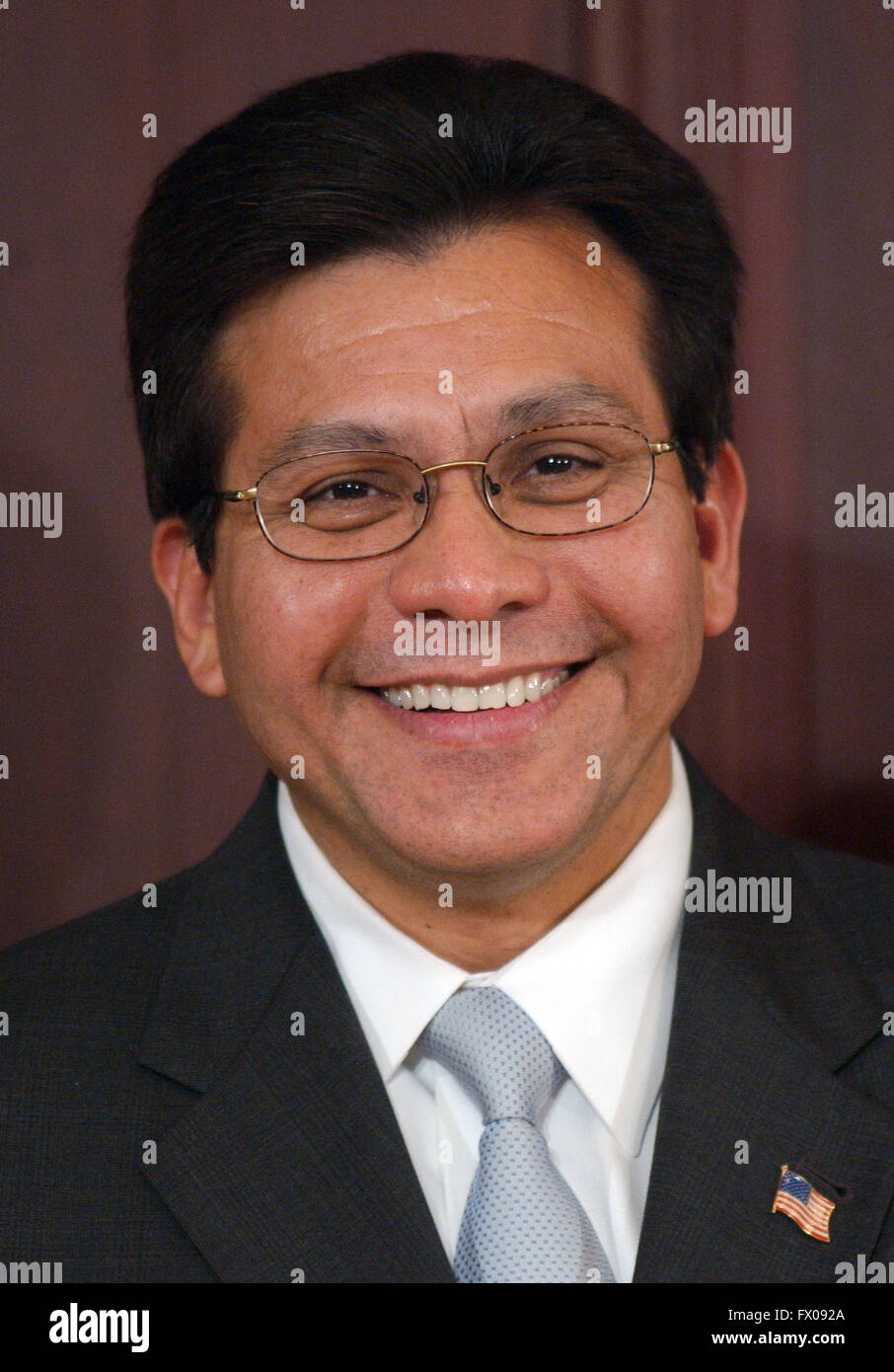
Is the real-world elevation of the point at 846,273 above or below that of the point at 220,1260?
above

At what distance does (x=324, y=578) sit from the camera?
1.57m

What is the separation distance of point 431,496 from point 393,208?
29 centimetres

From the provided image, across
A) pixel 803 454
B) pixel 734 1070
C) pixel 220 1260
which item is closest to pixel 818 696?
pixel 803 454

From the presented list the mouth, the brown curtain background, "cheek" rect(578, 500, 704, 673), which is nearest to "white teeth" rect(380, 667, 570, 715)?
the mouth

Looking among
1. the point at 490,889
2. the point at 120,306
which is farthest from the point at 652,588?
the point at 120,306

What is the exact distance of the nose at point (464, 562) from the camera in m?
1.49

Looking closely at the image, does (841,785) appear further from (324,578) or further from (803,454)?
(324,578)

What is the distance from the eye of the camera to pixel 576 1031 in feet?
5.25

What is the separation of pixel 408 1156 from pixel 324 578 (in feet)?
1.86

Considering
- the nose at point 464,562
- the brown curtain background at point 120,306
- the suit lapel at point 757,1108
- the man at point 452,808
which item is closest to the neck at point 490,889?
the man at point 452,808

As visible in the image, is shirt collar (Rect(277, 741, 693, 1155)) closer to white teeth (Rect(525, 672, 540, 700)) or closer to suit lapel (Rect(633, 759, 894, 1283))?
suit lapel (Rect(633, 759, 894, 1283))

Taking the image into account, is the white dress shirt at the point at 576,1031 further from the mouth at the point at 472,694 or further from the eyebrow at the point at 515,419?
the eyebrow at the point at 515,419
